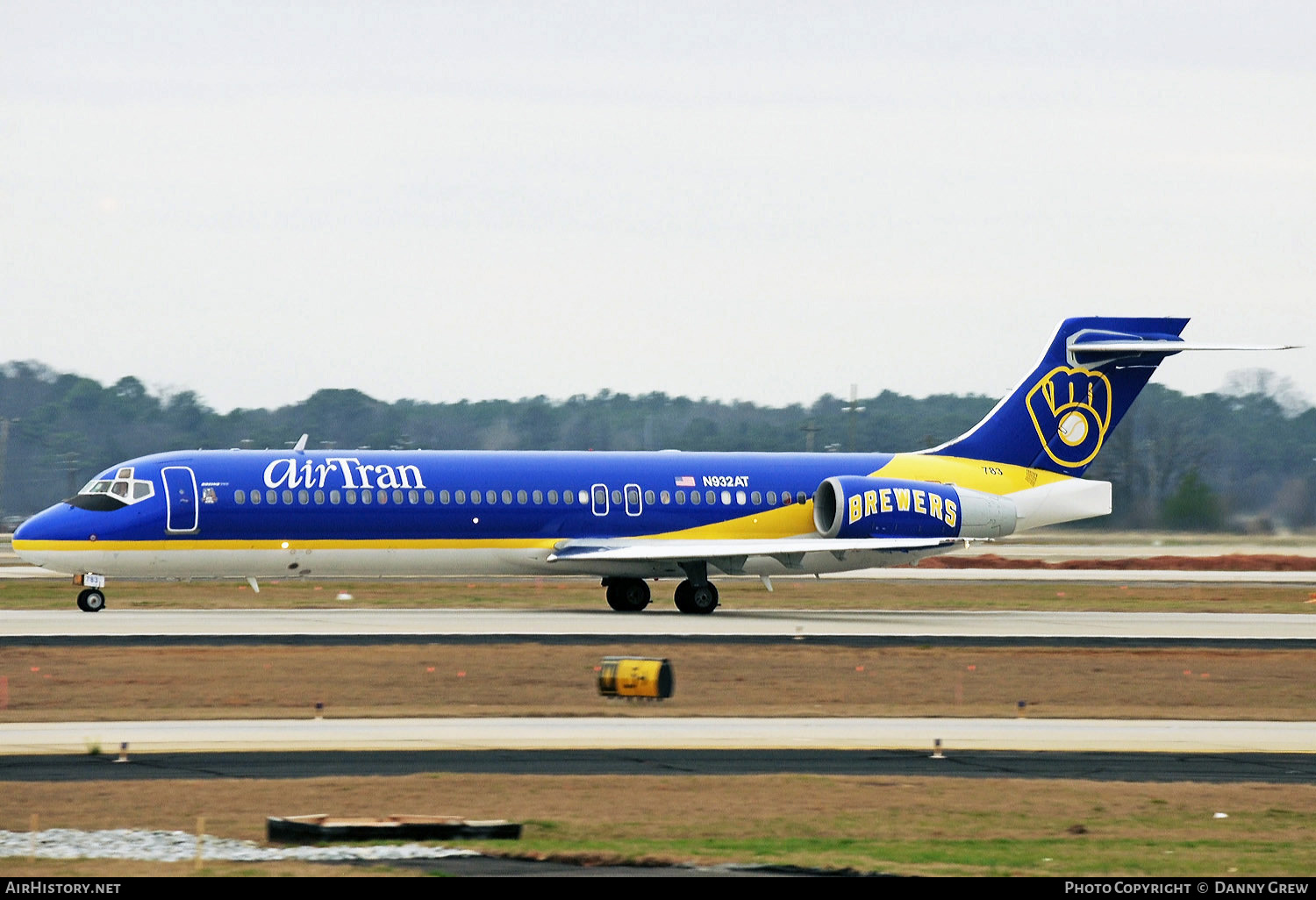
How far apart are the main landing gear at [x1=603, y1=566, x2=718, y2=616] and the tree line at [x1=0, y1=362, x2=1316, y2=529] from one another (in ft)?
199

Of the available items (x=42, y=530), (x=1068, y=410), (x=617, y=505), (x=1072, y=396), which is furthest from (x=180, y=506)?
(x=1072, y=396)

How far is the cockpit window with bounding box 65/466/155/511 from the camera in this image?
44344 mm

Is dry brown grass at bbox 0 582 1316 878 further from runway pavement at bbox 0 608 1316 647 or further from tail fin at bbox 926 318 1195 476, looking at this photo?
tail fin at bbox 926 318 1195 476

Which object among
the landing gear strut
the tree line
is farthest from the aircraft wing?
the tree line

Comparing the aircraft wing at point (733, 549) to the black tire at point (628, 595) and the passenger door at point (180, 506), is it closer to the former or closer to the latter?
the black tire at point (628, 595)

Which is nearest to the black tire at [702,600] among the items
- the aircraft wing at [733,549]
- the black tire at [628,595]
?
the aircraft wing at [733,549]

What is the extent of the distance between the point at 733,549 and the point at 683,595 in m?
1.95

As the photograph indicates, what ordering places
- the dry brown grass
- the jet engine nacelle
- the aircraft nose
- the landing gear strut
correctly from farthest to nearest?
Result: the landing gear strut
the jet engine nacelle
the aircraft nose
the dry brown grass

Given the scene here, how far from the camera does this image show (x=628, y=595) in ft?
163

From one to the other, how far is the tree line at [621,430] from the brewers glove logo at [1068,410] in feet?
172

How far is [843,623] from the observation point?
42906mm

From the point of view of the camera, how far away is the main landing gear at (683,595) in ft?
157

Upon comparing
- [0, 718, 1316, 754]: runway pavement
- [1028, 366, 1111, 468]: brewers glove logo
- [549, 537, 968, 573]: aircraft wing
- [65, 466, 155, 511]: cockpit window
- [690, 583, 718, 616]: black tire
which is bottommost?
[0, 718, 1316, 754]: runway pavement
